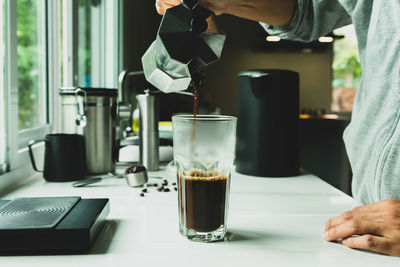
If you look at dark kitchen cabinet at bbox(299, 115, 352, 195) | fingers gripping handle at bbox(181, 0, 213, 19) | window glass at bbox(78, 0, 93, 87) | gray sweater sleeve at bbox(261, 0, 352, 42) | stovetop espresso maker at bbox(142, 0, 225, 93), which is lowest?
dark kitchen cabinet at bbox(299, 115, 352, 195)

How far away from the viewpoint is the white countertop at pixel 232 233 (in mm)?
545

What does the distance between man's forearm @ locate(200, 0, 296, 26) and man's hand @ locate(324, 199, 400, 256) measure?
608 millimetres

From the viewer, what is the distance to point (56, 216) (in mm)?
616

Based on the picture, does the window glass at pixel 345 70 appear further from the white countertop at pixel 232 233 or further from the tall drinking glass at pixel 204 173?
the tall drinking glass at pixel 204 173

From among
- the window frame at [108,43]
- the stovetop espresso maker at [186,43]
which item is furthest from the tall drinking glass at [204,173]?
the window frame at [108,43]

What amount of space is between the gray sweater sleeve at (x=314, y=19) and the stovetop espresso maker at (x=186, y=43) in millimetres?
575

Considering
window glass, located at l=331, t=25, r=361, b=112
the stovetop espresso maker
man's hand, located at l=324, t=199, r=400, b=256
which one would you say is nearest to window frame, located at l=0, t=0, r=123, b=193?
the stovetop espresso maker

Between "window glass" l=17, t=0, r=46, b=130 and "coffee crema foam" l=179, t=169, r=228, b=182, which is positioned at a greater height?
"window glass" l=17, t=0, r=46, b=130

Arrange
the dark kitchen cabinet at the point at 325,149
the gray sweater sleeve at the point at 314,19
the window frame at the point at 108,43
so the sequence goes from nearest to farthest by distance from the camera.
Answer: the gray sweater sleeve at the point at 314,19 → the window frame at the point at 108,43 → the dark kitchen cabinet at the point at 325,149

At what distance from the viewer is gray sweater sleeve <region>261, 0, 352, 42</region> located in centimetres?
119

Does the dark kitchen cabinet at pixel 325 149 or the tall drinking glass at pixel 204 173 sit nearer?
the tall drinking glass at pixel 204 173

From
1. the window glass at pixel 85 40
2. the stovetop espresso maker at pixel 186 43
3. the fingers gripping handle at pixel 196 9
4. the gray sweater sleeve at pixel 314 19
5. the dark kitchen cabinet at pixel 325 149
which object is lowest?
the dark kitchen cabinet at pixel 325 149

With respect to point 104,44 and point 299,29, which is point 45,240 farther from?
point 104,44

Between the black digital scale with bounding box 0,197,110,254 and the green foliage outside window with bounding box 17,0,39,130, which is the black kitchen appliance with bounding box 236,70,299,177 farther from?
the green foliage outside window with bounding box 17,0,39,130
